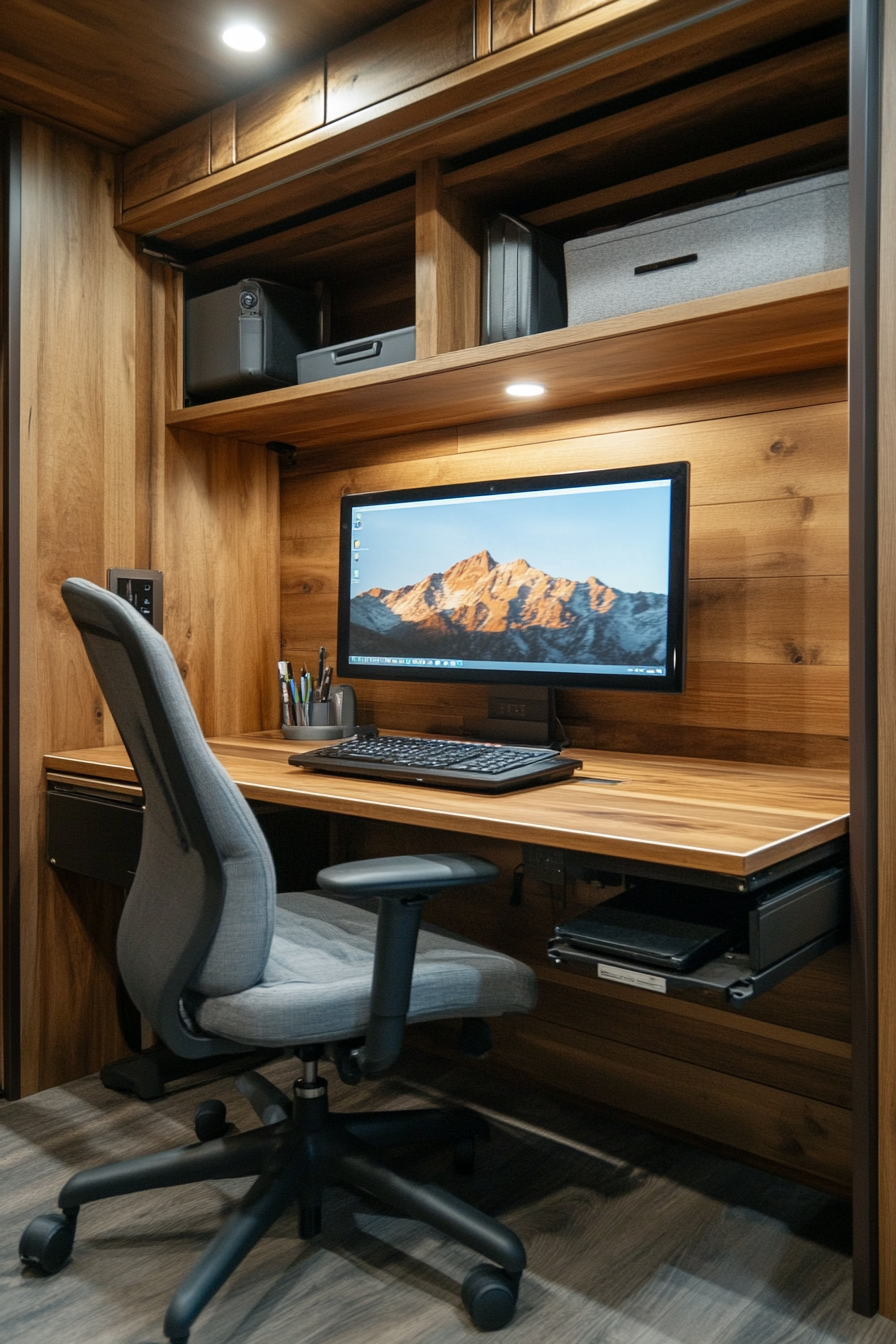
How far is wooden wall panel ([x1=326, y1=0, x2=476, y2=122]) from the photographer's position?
1645mm

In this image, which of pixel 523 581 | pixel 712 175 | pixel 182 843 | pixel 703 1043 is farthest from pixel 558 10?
pixel 703 1043

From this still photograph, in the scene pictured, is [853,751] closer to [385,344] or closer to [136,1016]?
[385,344]

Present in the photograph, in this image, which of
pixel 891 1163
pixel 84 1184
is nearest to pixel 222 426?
pixel 84 1184

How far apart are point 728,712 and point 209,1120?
124cm

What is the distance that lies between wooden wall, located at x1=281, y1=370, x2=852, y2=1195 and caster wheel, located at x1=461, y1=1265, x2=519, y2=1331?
2.15 feet

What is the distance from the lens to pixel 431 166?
1892 millimetres

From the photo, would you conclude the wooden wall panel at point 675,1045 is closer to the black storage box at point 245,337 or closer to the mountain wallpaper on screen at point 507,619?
the mountain wallpaper on screen at point 507,619

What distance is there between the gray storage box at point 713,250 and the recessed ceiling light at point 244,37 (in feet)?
2.27

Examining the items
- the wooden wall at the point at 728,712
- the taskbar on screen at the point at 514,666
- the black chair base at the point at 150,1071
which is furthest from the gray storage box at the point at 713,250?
the black chair base at the point at 150,1071

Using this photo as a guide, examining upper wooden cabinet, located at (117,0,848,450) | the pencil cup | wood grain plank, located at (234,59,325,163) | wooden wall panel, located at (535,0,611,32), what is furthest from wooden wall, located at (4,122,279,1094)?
wooden wall panel, located at (535,0,611,32)

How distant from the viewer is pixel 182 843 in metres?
1.36

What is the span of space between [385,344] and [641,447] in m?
0.55

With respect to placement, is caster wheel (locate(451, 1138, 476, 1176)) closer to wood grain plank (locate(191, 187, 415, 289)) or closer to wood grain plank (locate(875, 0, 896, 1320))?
wood grain plank (locate(875, 0, 896, 1320))

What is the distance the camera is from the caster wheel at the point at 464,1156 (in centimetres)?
175
